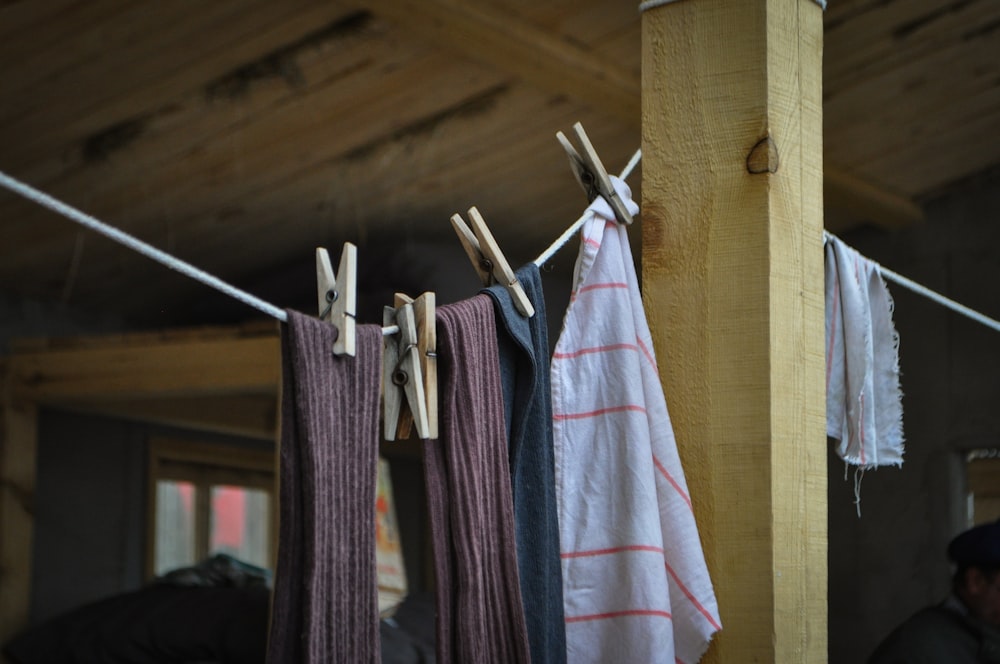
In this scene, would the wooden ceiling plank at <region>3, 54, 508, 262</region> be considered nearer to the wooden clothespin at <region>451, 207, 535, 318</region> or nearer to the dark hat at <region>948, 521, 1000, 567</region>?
the dark hat at <region>948, 521, 1000, 567</region>

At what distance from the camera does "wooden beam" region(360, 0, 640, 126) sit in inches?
144

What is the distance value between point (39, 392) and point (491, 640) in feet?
11.9

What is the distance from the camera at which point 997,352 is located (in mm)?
5891

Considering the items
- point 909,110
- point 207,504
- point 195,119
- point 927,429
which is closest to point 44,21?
point 195,119

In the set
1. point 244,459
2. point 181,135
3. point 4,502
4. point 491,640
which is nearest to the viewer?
point 491,640

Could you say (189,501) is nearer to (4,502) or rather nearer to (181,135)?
(4,502)

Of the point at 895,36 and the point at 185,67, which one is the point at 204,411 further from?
the point at 895,36

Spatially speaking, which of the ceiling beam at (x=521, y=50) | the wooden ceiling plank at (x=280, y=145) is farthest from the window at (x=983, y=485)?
the wooden ceiling plank at (x=280, y=145)

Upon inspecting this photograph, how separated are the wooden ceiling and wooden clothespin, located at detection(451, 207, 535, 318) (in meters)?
1.98

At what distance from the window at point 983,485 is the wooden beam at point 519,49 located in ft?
9.02

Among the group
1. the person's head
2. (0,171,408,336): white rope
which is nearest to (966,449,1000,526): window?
the person's head

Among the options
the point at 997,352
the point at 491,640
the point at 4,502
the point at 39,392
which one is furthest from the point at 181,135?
the point at 997,352

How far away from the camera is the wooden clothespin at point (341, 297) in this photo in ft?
4.83

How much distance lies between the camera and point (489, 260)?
1.77 m
